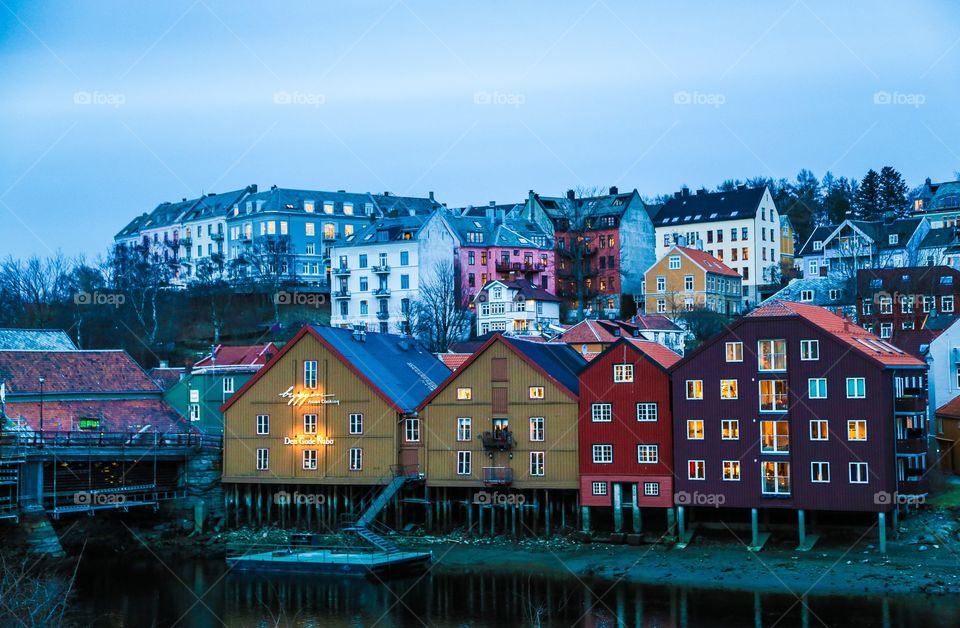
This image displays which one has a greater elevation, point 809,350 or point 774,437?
point 809,350

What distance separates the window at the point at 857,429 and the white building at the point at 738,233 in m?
58.7

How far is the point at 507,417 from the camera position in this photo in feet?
196

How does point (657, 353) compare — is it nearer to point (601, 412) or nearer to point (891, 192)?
point (601, 412)

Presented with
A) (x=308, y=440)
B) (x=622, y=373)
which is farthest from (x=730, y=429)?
(x=308, y=440)

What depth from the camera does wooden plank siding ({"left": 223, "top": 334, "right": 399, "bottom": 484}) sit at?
6181 cm

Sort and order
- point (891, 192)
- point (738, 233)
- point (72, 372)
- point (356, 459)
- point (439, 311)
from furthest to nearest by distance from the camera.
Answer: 1. point (891, 192)
2. point (738, 233)
3. point (439, 311)
4. point (72, 372)
5. point (356, 459)

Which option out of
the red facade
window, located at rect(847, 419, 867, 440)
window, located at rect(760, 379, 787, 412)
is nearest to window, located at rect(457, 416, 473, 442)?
the red facade

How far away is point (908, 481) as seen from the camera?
53.7m

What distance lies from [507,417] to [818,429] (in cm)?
1477

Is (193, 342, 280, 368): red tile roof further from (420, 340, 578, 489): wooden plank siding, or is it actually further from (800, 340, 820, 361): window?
(800, 340, 820, 361): window

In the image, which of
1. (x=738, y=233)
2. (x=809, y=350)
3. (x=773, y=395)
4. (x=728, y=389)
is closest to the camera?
(x=809, y=350)

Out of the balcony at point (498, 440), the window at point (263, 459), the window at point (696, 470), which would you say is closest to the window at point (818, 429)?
the window at point (696, 470)

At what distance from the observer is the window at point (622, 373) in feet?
187

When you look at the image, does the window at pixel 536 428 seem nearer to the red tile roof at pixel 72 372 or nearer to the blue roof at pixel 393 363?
the blue roof at pixel 393 363
